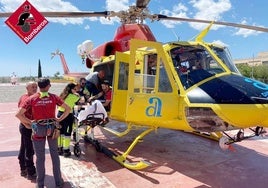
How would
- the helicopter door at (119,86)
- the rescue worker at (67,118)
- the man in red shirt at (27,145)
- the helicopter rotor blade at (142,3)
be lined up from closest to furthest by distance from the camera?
the man in red shirt at (27,145)
the helicopter door at (119,86)
the rescue worker at (67,118)
the helicopter rotor blade at (142,3)

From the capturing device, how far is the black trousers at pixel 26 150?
15.7ft

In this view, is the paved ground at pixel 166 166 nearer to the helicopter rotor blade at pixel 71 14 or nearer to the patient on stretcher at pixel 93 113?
the patient on stretcher at pixel 93 113

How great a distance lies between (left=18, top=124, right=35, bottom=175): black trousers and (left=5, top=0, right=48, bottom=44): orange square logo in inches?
95.4

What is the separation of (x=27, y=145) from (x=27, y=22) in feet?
9.87

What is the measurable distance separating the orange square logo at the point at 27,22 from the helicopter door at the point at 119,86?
2055 mm

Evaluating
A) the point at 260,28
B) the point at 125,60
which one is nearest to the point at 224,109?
the point at 125,60

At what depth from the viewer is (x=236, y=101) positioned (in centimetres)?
456

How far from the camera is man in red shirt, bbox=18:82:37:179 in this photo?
4738mm

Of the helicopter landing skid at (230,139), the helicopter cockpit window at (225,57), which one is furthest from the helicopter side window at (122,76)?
the helicopter landing skid at (230,139)

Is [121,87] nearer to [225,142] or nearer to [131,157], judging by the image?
[131,157]

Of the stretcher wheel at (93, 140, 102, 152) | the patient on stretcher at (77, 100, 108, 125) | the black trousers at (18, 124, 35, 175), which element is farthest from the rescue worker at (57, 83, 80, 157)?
the black trousers at (18, 124, 35, 175)

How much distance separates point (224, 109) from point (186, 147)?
2838 mm

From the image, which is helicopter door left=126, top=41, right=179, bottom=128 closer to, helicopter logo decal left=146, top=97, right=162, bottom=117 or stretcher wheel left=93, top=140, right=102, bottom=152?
helicopter logo decal left=146, top=97, right=162, bottom=117

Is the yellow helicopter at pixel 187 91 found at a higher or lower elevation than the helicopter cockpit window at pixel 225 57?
lower
